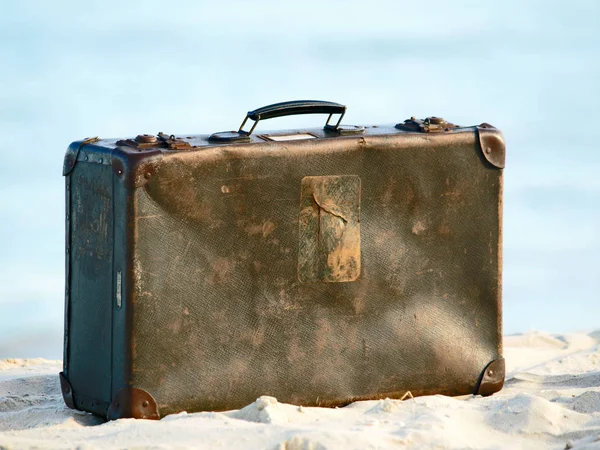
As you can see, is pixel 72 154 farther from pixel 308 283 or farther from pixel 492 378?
pixel 492 378

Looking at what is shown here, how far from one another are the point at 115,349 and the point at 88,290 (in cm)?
31

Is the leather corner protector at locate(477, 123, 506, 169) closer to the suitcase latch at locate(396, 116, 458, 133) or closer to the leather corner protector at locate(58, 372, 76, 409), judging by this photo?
the suitcase latch at locate(396, 116, 458, 133)

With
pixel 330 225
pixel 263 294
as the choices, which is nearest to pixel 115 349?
pixel 263 294

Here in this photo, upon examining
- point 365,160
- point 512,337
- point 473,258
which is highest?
point 365,160

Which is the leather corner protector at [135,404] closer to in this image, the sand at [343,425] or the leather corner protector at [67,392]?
the sand at [343,425]

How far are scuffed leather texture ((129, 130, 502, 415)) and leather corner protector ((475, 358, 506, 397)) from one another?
1.1 inches

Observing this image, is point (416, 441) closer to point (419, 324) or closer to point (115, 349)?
point (419, 324)

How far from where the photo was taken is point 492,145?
4816 mm

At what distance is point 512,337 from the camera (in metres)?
6.60

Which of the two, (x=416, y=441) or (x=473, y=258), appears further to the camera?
(x=473, y=258)

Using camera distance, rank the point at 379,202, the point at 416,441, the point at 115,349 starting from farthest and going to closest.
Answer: the point at 379,202 → the point at 115,349 → the point at 416,441

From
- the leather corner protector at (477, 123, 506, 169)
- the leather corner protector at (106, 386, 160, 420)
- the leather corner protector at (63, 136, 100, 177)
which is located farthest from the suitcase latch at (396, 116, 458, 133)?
the leather corner protector at (106, 386, 160, 420)

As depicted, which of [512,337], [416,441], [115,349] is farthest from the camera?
[512,337]

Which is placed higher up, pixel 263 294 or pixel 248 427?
pixel 263 294
